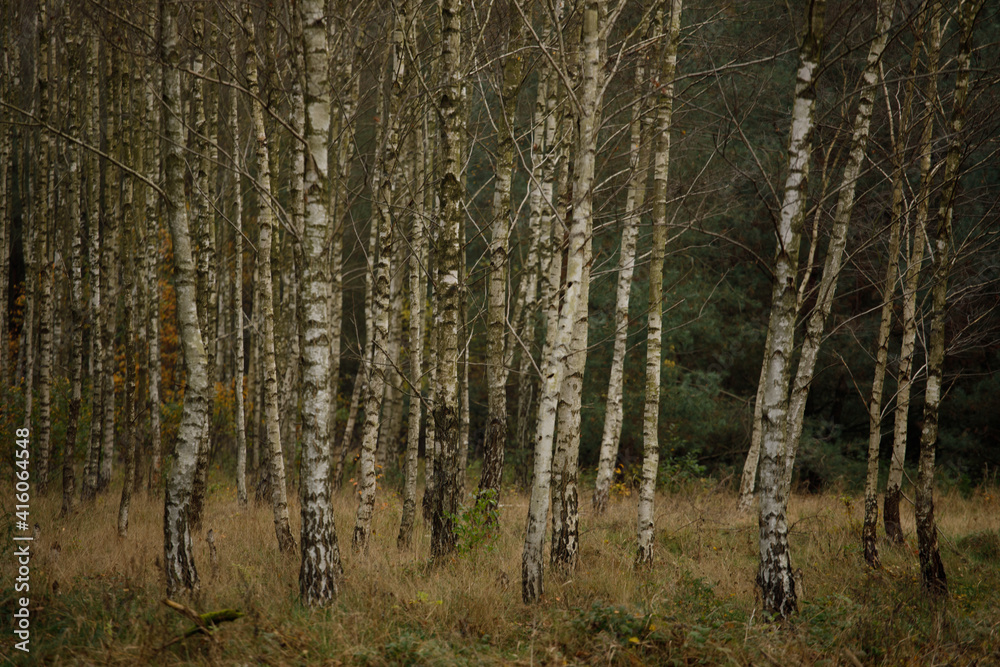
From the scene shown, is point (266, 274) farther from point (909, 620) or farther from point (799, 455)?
point (799, 455)

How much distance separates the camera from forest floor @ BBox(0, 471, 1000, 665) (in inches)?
163

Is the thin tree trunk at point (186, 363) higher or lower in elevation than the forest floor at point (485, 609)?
higher

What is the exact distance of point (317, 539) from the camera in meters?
4.69

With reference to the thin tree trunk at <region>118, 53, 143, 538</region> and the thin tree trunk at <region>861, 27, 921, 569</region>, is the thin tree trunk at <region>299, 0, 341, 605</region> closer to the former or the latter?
the thin tree trunk at <region>118, 53, 143, 538</region>

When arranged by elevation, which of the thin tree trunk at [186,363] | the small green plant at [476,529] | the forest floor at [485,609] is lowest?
the forest floor at [485,609]

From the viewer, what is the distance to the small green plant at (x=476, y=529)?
584 centimetres

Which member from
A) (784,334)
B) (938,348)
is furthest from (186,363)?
(938,348)

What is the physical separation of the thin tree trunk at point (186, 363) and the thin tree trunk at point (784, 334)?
444 cm

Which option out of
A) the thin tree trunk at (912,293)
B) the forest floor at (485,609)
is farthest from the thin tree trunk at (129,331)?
the thin tree trunk at (912,293)

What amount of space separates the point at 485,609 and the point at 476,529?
3.99 feet

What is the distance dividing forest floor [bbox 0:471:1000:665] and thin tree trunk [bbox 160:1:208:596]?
0.19m

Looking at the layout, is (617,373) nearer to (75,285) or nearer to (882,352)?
(882,352)

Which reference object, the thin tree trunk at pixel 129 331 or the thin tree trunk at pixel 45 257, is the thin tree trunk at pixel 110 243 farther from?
the thin tree trunk at pixel 45 257

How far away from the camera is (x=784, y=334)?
4941 mm
